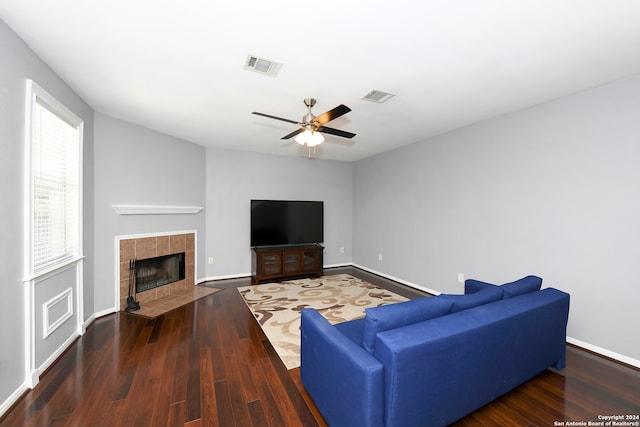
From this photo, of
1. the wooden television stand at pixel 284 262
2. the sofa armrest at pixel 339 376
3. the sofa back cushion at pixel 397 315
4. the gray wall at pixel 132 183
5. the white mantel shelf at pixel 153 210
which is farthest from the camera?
A: the wooden television stand at pixel 284 262

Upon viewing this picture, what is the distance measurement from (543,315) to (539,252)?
1.40 m

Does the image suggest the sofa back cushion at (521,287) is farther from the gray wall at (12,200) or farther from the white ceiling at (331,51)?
the gray wall at (12,200)

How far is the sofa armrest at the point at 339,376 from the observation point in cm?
145

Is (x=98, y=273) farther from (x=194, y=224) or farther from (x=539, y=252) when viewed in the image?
(x=539, y=252)

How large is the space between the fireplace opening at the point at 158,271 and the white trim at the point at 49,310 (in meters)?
1.13

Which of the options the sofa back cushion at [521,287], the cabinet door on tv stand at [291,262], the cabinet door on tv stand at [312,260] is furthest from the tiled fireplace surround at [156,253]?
the sofa back cushion at [521,287]

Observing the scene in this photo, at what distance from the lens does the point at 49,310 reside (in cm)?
246

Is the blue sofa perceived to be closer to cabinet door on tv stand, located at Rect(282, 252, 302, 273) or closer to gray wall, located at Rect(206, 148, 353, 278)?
cabinet door on tv stand, located at Rect(282, 252, 302, 273)

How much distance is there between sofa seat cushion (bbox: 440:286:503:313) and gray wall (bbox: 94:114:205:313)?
13.4 ft

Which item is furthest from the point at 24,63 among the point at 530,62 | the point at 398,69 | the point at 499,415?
the point at 499,415

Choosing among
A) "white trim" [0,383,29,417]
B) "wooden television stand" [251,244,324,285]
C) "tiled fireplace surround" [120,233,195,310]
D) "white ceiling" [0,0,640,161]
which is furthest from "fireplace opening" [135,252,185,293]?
"white ceiling" [0,0,640,161]

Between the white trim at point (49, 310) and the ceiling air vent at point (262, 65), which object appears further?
the white trim at point (49, 310)

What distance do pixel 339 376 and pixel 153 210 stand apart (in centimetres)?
376

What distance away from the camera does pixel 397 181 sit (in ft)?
17.3
